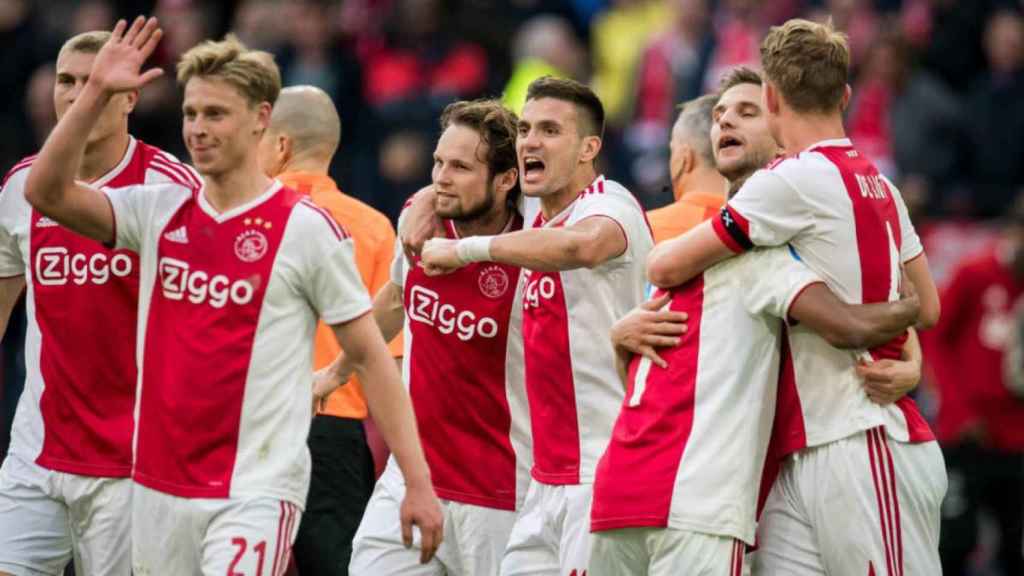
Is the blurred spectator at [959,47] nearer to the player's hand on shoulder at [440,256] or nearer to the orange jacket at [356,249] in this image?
the orange jacket at [356,249]

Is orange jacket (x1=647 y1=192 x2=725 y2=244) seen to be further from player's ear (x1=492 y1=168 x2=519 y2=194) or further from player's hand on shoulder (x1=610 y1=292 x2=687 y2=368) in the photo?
player's hand on shoulder (x1=610 y1=292 x2=687 y2=368)

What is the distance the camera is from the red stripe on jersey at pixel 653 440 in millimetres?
6930

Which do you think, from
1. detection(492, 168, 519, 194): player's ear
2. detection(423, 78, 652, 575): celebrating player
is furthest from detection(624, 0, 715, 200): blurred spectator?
detection(423, 78, 652, 575): celebrating player

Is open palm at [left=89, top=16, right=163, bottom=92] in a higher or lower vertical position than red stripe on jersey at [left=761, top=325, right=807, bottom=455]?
higher

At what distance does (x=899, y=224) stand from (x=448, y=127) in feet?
7.19

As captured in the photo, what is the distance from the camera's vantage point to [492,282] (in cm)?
825

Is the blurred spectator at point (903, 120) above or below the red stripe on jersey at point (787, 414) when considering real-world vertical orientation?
above

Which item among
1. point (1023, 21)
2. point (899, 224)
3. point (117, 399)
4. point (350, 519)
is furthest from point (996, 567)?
point (117, 399)

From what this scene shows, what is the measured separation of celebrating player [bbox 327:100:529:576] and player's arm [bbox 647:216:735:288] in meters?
1.27

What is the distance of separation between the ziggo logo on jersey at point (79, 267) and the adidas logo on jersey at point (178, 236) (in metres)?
0.70

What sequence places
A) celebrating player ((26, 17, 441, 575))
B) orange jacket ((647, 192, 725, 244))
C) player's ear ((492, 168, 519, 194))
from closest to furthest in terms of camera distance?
celebrating player ((26, 17, 441, 575)) → player's ear ((492, 168, 519, 194)) → orange jacket ((647, 192, 725, 244))

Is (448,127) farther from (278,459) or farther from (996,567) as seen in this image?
(996,567)

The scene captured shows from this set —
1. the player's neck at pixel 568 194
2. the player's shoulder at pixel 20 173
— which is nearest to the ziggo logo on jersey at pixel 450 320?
the player's neck at pixel 568 194

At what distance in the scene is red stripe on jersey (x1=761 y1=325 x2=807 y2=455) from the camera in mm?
7035
